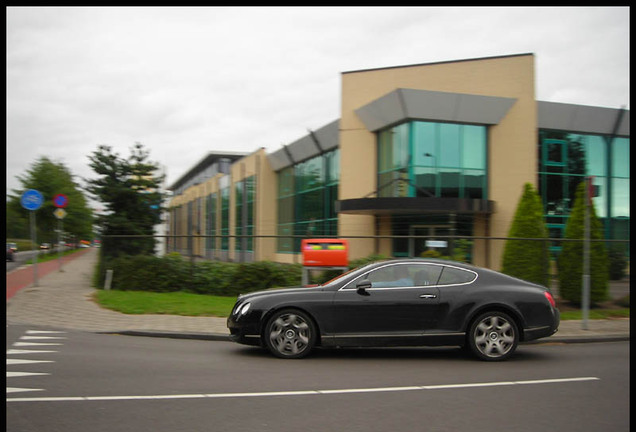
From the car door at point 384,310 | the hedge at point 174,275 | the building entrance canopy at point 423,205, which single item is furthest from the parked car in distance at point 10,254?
the car door at point 384,310

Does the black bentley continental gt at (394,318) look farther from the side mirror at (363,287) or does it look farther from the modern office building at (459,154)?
the modern office building at (459,154)

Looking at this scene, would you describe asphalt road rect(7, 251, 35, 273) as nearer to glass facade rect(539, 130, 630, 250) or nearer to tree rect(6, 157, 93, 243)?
tree rect(6, 157, 93, 243)

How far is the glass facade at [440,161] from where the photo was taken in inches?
829

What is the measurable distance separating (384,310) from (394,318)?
0.18m

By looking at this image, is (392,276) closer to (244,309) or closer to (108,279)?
(244,309)

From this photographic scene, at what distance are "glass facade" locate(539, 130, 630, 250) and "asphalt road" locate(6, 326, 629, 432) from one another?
15.1 meters

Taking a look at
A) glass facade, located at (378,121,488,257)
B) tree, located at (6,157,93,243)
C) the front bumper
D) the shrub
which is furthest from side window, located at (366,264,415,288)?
tree, located at (6,157,93,243)

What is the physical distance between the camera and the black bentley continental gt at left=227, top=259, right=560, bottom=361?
7.98 metres

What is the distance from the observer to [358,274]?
8289mm

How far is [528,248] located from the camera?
1427 cm

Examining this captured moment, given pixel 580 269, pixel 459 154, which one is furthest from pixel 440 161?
pixel 580 269

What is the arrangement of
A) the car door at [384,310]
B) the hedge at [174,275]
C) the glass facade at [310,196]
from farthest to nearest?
1. the glass facade at [310,196]
2. the hedge at [174,275]
3. the car door at [384,310]

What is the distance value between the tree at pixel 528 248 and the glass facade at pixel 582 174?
28.2ft

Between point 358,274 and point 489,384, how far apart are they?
249cm
